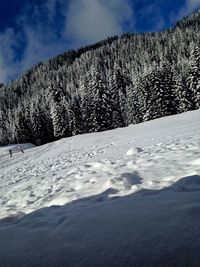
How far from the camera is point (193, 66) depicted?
4994 centimetres

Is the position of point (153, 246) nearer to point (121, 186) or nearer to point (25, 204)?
point (121, 186)

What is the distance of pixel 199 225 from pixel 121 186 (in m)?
4.00

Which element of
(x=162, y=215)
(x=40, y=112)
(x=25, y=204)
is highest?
(x=40, y=112)

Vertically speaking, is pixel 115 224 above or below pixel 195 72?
below

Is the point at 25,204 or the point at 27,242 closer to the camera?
the point at 27,242

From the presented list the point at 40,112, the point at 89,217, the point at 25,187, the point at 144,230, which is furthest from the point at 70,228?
the point at 40,112

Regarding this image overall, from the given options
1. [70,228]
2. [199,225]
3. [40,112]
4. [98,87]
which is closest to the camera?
[199,225]

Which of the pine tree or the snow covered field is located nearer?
the snow covered field

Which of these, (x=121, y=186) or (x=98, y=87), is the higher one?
(x=98, y=87)

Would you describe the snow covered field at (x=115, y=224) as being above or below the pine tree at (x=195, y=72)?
below

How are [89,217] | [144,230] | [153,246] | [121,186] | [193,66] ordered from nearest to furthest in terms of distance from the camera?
[153,246] → [144,230] → [89,217] → [121,186] → [193,66]

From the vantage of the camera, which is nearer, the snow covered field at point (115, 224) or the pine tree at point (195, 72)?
the snow covered field at point (115, 224)

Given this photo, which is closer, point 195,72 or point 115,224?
point 115,224

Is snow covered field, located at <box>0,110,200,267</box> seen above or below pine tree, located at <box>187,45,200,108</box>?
below
